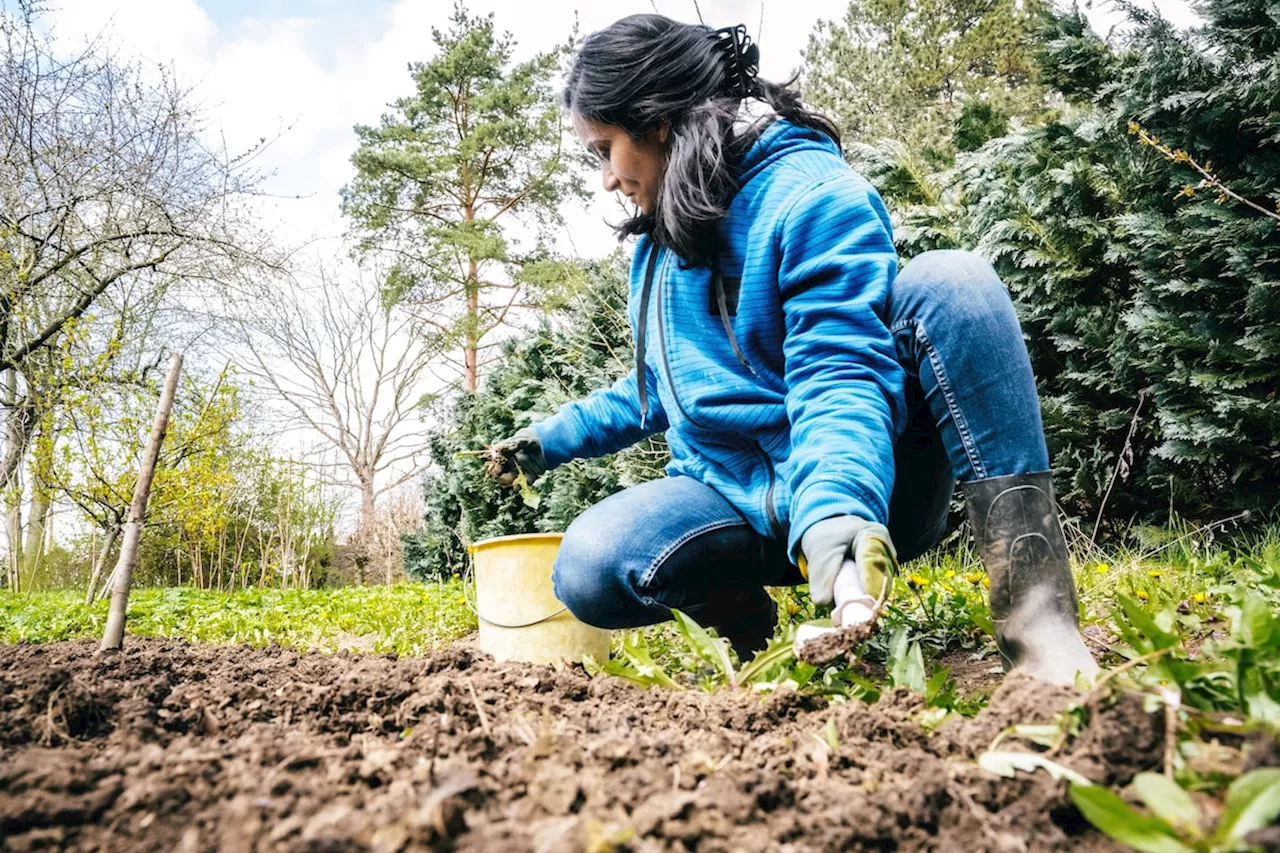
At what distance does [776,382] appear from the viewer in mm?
1787

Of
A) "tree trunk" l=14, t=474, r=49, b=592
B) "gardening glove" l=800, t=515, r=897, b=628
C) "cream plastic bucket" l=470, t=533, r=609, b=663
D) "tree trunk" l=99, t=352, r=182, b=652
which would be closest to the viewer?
"gardening glove" l=800, t=515, r=897, b=628

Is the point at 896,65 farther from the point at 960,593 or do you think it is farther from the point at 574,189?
the point at 960,593

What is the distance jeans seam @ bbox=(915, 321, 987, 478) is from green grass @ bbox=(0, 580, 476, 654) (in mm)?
2320

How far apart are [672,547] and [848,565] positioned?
746 mm

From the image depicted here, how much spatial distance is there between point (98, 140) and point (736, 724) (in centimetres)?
1079

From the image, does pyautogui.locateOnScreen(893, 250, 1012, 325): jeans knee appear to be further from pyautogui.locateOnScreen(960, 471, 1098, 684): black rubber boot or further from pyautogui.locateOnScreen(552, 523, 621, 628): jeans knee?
pyautogui.locateOnScreen(552, 523, 621, 628): jeans knee

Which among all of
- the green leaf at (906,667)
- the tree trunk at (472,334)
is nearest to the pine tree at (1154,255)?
the green leaf at (906,667)

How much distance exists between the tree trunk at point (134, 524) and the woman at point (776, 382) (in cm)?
84

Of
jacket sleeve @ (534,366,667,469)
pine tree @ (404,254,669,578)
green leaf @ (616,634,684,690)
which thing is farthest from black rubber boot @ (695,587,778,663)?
pine tree @ (404,254,669,578)

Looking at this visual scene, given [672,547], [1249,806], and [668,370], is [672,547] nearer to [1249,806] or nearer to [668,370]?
[668,370]

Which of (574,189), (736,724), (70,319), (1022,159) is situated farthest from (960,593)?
(574,189)

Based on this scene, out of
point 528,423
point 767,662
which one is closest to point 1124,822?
point 767,662

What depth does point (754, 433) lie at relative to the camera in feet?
5.88

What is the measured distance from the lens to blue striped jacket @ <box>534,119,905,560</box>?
131 centimetres
